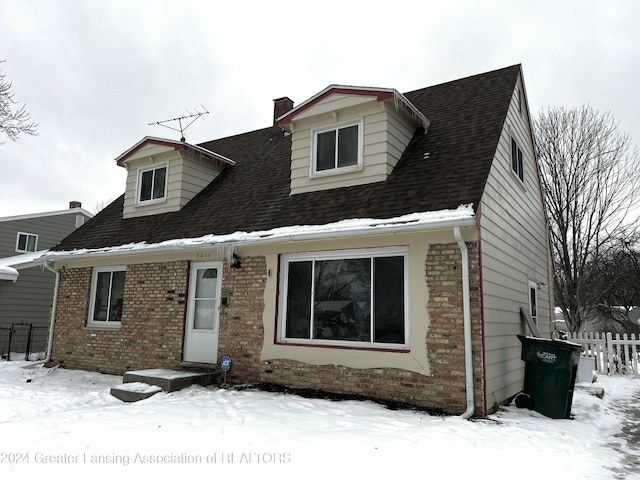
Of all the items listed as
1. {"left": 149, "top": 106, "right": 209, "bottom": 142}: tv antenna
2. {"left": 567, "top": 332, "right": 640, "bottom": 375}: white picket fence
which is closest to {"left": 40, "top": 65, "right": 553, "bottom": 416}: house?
{"left": 149, "top": 106, "right": 209, "bottom": 142}: tv antenna

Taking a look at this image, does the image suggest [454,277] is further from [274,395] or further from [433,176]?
[274,395]

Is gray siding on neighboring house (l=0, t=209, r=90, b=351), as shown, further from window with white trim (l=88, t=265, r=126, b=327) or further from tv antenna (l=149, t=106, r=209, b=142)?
tv antenna (l=149, t=106, r=209, b=142)

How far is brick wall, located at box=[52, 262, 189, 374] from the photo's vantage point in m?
9.00

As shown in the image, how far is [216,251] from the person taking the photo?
8.60m

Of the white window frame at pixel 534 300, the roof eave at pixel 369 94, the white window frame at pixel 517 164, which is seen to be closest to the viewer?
the roof eave at pixel 369 94

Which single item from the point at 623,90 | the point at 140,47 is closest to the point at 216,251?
the point at 140,47

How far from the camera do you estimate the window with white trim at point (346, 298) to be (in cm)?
669

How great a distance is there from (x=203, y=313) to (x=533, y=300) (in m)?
6.92

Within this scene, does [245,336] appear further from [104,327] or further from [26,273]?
[26,273]

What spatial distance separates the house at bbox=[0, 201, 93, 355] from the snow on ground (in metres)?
10.8

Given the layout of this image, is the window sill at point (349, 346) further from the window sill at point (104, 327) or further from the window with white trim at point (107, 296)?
the window with white trim at point (107, 296)

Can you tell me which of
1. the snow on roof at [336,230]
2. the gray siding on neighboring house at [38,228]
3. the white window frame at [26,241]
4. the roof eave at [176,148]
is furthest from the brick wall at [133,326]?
the white window frame at [26,241]

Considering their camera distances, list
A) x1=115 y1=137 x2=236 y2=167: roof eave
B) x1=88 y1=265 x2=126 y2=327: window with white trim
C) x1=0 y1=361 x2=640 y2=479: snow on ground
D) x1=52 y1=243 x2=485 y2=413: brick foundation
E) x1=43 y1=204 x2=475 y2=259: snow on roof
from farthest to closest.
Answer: x1=115 y1=137 x2=236 y2=167: roof eave
x1=88 y1=265 x2=126 y2=327: window with white trim
x1=52 y1=243 x2=485 y2=413: brick foundation
x1=43 y1=204 x2=475 y2=259: snow on roof
x1=0 y1=361 x2=640 y2=479: snow on ground

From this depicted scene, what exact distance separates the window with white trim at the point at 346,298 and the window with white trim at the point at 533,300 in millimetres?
3994
